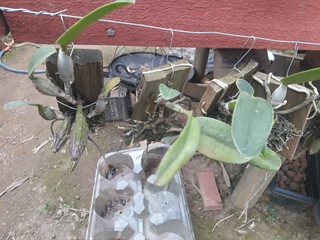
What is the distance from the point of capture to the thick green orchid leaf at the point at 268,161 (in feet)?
1.23

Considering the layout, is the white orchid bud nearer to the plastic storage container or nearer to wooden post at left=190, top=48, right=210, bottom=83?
wooden post at left=190, top=48, right=210, bottom=83

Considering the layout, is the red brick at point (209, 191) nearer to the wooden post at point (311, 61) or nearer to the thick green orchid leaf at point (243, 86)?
the wooden post at point (311, 61)

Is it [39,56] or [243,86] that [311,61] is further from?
[39,56]

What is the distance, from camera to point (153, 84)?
1.56ft

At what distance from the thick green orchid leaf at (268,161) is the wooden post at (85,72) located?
1.14 ft

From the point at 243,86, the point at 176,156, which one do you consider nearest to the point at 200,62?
the point at 243,86

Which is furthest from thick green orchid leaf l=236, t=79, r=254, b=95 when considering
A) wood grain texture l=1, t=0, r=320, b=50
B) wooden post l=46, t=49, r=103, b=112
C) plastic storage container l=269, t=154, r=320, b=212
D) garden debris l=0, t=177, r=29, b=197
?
garden debris l=0, t=177, r=29, b=197

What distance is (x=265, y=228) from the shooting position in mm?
1137

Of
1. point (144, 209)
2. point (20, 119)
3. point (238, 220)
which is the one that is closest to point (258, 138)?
point (144, 209)

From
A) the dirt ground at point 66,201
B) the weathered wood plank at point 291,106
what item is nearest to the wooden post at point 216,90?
the weathered wood plank at point 291,106

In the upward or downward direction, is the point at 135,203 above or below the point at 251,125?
below

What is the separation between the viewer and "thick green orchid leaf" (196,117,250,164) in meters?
0.33

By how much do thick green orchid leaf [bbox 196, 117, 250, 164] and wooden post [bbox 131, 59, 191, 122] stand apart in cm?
16

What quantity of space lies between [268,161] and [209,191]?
3.04 feet
